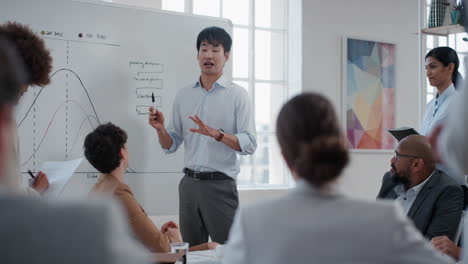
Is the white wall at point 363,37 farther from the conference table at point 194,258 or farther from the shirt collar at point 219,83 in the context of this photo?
the conference table at point 194,258

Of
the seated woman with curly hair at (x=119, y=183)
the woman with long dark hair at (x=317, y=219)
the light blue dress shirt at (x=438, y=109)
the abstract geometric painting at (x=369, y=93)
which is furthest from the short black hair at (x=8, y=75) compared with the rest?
the abstract geometric painting at (x=369, y=93)

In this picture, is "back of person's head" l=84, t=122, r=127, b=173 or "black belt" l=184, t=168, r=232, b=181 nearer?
"back of person's head" l=84, t=122, r=127, b=173

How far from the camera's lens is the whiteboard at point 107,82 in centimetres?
317

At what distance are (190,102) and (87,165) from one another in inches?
31.6

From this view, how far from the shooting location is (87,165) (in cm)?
328

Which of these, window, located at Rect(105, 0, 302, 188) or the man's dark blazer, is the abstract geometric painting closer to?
window, located at Rect(105, 0, 302, 188)

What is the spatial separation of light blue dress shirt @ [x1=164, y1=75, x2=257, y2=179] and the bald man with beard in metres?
1.06

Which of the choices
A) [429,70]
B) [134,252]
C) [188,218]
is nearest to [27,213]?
[134,252]

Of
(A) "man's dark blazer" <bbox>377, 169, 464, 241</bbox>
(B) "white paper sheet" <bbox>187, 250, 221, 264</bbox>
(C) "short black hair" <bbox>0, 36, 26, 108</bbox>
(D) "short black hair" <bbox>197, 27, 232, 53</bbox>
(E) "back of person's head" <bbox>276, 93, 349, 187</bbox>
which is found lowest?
(B) "white paper sheet" <bbox>187, 250, 221, 264</bbox>

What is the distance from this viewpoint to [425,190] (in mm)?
2525

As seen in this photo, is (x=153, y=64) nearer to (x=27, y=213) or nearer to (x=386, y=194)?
(x=386, y=194)

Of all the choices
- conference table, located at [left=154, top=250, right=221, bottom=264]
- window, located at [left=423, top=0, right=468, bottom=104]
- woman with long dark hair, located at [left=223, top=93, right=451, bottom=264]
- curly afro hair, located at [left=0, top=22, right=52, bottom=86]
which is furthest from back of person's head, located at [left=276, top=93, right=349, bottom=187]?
window, located at [left=423, top=0, right=468, bottom=104]

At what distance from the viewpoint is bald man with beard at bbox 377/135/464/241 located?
242 cm

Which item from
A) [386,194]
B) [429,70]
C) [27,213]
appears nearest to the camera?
[27,213]
